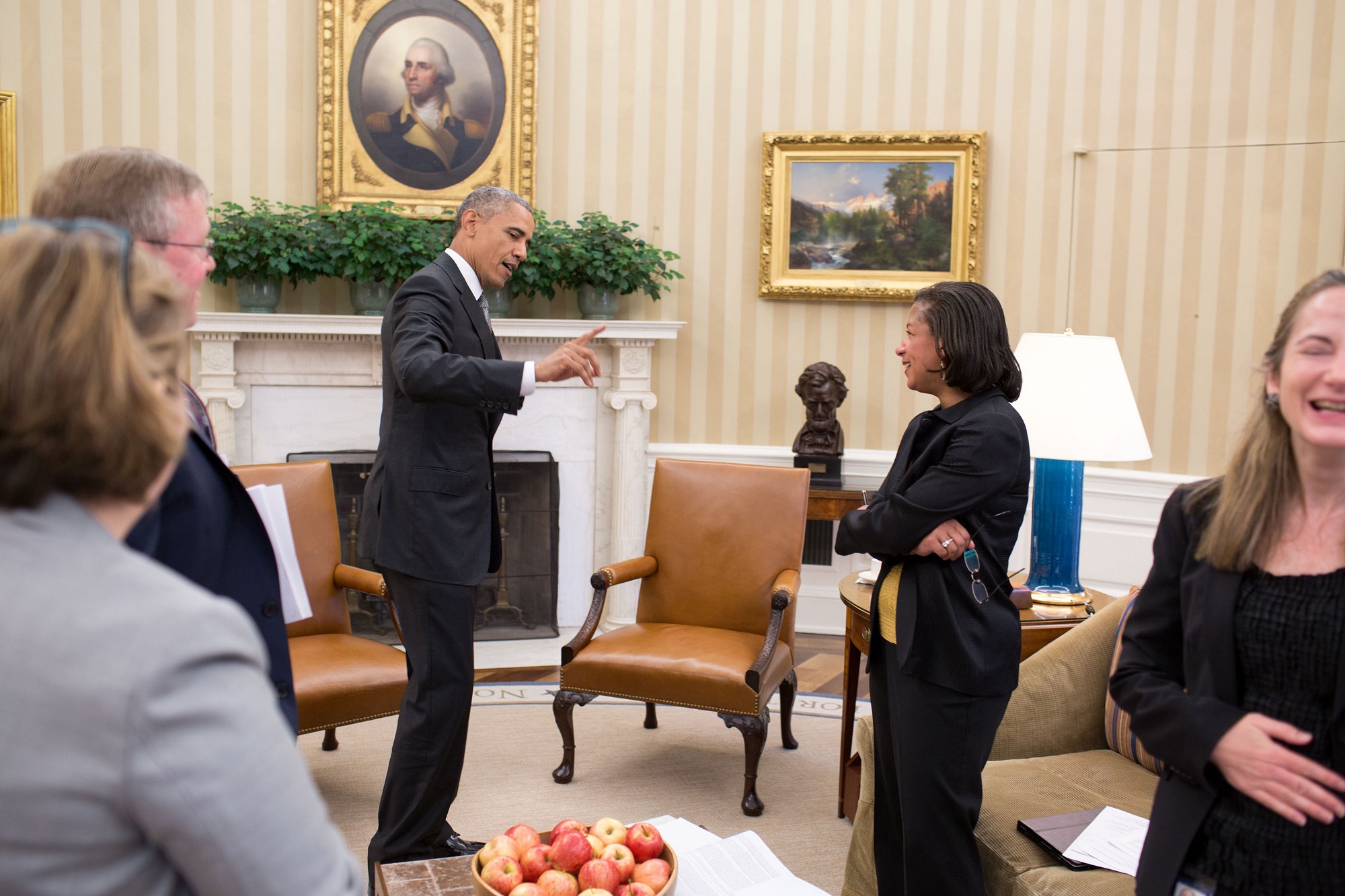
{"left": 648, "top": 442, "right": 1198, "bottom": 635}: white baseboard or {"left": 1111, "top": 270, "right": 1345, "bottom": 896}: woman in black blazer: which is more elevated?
{"left": 1111, "top": 270, "right": 1345, "bottom": 896}: woman in black blazer

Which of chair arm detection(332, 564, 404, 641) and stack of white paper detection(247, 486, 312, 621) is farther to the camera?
chair arm detection(332, 564, 404, 641)

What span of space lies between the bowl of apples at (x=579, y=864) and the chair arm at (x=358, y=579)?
5.71 ft

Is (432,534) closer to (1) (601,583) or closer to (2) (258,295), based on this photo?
(1) (601,583)

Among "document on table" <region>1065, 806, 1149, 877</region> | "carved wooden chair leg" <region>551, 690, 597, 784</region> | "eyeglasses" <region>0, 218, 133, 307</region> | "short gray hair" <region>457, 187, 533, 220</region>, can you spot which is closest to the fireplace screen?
"carved wooden chair leg" <region>551, 690, 597, 784</region>

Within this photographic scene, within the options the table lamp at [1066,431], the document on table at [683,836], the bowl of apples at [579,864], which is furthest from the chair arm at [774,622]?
the bowl of apples at [579,864]

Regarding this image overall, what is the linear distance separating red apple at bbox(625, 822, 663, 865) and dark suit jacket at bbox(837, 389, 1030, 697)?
66cm

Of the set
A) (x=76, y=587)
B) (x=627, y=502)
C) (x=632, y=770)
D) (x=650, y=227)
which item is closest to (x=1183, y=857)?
(x=76, y=587)

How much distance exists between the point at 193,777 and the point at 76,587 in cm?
16

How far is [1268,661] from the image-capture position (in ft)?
4.54

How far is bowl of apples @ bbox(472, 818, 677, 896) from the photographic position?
188cm

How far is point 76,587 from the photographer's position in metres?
0.74

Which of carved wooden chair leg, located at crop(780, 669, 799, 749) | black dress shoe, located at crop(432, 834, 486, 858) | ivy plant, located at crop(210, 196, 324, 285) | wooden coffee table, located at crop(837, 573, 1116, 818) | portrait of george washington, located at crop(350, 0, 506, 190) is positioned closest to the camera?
black dress shoe, located at crop(432, 834, 486, 858)

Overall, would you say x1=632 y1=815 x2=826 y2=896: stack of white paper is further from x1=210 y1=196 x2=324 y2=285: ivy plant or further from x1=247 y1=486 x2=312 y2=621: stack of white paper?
x1=210 y1=196 x2=324 y2=285: ivy plant

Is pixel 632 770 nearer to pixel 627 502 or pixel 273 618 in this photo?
pixel 627 502
